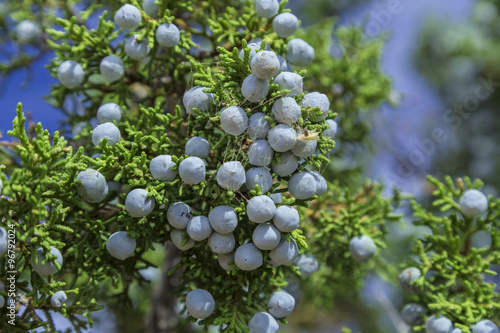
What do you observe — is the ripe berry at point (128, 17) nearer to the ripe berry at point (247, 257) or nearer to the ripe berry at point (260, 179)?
the ripe berry at point (260, 179)

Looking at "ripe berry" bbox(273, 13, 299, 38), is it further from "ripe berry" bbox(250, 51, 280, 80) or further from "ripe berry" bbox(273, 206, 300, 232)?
"ripe berry" bbox(273, 206, 300, 232)

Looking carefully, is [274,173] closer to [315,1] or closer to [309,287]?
[309,287]

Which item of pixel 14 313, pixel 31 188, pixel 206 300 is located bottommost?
pixel 14 313

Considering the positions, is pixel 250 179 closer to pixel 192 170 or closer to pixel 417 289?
pixel 192 170

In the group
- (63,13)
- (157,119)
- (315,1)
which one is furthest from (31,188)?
(315,1)

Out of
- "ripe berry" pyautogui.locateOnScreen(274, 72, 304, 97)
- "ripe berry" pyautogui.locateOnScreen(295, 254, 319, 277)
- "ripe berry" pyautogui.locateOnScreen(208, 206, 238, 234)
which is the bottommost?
"ripe berry" pyautogui.locateOnScreen(295, 254, 319, 277)

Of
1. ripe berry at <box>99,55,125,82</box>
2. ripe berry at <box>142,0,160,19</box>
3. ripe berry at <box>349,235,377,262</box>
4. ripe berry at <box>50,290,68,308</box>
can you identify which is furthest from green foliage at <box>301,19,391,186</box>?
ripe berry at <box>50,290,68,308</box>
